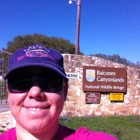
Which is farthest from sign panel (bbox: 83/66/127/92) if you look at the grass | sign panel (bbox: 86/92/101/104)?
the grass

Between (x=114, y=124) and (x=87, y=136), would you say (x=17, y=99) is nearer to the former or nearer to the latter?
(x=87, y=136)

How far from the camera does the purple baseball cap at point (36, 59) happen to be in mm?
1365

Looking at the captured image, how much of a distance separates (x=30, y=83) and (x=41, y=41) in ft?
109

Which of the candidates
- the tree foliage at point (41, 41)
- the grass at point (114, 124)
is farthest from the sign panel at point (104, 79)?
the tree foliage at point (41, 41)

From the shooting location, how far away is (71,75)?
10094 millimetres

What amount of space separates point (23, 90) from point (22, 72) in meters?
0.10

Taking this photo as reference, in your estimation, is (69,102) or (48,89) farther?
(69,102)

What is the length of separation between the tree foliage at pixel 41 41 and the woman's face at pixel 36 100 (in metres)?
32.8

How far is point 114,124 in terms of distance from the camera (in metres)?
8.74

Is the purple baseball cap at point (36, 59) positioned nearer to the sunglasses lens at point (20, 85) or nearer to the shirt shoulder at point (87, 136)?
the sunglasses lens at point (20, 85)

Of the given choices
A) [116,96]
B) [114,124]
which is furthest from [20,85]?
[116,96]

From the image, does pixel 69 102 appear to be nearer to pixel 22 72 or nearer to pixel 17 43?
pixel 22 72

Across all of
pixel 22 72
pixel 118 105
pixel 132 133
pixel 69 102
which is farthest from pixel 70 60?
pixel 22 72

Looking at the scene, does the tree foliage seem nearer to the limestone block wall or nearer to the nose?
the limestone block wall
